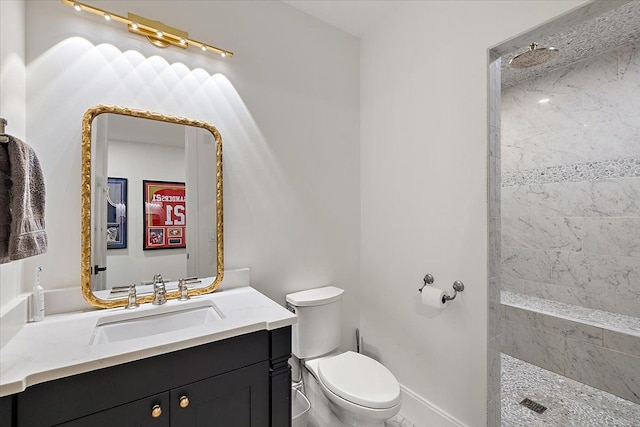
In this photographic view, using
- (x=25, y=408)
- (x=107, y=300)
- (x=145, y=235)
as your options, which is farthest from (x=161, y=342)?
(x=145, y=235)

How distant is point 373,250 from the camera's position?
2164mm

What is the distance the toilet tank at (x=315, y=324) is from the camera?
1.71m

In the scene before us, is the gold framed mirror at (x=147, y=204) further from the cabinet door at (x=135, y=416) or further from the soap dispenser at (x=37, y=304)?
the cabinet door at (x=135, y=416)

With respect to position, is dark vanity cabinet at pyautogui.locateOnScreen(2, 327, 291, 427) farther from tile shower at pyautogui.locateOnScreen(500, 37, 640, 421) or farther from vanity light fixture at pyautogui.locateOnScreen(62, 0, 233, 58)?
tile shower at pyautogui.locateOnScreen(500, 37, 640, 421)

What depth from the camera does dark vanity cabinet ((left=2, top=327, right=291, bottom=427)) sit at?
81cm

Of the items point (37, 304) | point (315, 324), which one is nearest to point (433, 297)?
point (315, 324)

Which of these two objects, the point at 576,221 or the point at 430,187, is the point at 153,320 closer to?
the point at 430,187

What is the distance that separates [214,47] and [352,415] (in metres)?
2.12

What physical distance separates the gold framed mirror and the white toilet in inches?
23.7

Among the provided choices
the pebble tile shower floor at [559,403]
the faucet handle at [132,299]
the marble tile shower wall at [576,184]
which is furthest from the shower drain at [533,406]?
the faucet handle at [132,299]

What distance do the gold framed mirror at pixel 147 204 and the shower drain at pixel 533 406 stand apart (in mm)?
2279

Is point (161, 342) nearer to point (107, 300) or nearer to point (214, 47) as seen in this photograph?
point (107, 300)

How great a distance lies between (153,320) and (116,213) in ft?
1.80

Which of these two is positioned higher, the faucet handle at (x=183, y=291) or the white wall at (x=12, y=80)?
the white wall at (x=12, y=80)
